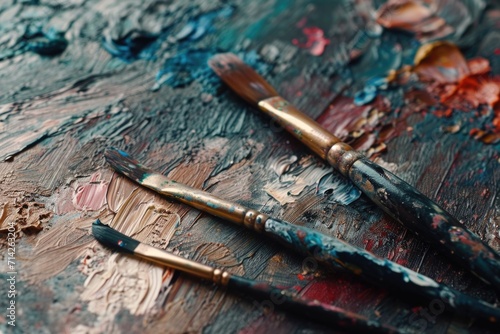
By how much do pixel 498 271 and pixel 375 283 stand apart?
0.28m

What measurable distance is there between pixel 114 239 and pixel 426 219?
79 cm

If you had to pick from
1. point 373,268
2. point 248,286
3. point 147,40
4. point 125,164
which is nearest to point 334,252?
point 373,268

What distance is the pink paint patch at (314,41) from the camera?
1968 millimetres

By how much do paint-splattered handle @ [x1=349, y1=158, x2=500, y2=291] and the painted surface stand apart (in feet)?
0.19

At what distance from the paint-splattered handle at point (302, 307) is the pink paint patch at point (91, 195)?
45 cm

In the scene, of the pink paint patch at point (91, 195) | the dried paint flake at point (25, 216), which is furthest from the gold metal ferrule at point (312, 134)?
the dried paint flake at point (25, 216)

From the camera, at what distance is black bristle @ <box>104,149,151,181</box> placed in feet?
4.84

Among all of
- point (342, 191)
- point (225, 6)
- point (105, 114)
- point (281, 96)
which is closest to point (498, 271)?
point (342, 191)

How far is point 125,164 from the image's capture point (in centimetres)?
150

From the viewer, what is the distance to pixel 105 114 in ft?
5.50

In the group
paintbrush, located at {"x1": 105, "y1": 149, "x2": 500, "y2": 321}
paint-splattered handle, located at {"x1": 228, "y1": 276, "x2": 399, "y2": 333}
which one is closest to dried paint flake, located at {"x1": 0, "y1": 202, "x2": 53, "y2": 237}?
paintbrush, located at {"x1": 105, "y1": 149, "x2": 500, "y2": 321}

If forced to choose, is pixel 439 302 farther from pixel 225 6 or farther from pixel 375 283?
pixel 225 6

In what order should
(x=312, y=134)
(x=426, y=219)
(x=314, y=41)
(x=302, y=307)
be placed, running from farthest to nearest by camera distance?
(x=314, y=41), (x=312, y=134), (x=426, y=219), (x=302, y=307)

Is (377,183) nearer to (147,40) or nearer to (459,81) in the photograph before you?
(459,81)
